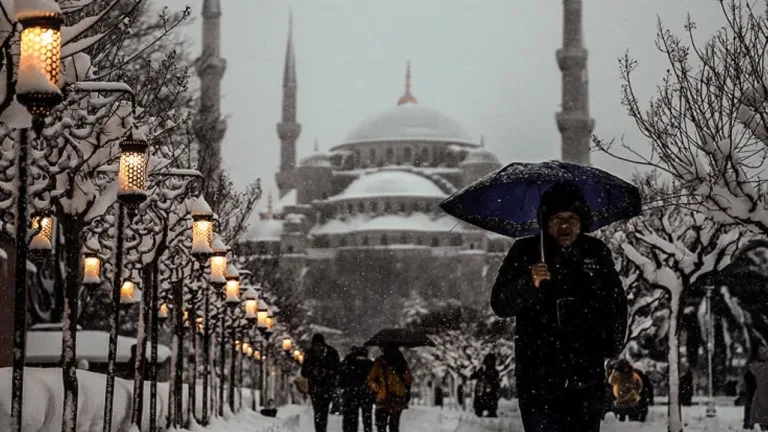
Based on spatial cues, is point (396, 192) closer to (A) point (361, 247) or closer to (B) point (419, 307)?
(A) point (361, 247)

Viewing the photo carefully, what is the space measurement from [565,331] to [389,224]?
11909 cm

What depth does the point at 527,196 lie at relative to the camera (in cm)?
772

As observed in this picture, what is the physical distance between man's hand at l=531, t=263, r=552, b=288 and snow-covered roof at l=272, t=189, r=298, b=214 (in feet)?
421

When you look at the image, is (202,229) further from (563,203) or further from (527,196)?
(563,203)

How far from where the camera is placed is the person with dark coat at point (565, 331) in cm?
598

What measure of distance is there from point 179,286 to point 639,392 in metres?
7.67

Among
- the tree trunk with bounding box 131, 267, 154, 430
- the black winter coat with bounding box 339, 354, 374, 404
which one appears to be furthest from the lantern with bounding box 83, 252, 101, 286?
the black winter coat with bounding box 339, 354, 374, 404

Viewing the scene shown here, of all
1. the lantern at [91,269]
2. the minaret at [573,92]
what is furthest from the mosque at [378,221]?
the lantern at [91,269]

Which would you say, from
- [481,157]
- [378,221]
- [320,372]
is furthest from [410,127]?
[320,372]

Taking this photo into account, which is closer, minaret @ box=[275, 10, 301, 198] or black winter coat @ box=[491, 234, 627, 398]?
black winter coat @ box=[491, 234, 627, 398]

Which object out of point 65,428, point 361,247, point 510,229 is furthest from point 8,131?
point 361,247

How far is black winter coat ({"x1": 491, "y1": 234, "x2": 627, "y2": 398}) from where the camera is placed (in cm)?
599

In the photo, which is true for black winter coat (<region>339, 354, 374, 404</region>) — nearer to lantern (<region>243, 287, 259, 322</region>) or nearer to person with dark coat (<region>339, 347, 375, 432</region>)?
person with dark coat (<region>339, 347, 375, 432</region>)

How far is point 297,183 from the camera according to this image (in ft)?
438
